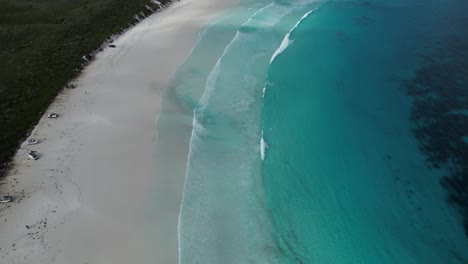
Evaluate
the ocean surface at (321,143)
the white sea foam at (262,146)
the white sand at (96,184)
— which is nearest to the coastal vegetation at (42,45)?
the white sand at (96,184)

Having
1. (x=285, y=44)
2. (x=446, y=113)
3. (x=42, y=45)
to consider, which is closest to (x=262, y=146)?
(x=446, y=113)

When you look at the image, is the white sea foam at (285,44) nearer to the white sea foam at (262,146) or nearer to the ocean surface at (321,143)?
the ocean surface at (321,143)

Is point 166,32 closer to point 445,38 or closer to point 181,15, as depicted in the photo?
point 181,15

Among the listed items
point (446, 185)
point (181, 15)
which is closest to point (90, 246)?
point (446, 185)

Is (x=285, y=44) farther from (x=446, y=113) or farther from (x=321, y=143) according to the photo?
(x=446, y=113)

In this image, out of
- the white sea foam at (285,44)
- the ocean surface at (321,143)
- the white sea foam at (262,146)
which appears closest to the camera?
the ocean surface at (321,143)
